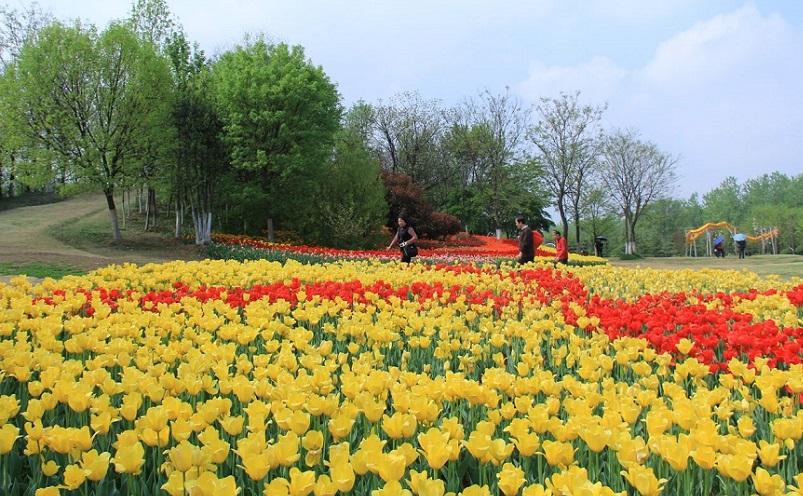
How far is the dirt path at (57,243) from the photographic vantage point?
19281 millimetres

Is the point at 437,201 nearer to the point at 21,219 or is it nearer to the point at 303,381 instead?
the point at 21,219

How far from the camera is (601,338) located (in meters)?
4.99

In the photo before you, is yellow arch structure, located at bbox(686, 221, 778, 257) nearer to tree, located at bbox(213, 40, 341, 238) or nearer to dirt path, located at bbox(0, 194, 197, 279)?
tree, located at bbox(213, 40, 341, 238)

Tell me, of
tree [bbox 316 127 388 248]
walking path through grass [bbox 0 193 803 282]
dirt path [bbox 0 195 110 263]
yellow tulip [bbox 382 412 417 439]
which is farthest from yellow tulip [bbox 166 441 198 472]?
tree [bbox 316 127 388 248]

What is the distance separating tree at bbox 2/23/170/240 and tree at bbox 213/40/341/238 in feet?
10.6

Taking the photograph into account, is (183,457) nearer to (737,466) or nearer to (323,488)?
(323,488)

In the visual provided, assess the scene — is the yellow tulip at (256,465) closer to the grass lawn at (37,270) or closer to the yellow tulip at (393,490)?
the yellow tulip at (393,490)

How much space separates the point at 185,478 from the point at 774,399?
272 centimetres

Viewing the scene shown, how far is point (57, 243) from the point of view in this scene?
88.7 feet

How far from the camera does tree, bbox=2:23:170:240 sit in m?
25.3

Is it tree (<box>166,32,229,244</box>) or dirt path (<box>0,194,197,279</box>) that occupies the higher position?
tree (<box>166,32,229,244</box>)

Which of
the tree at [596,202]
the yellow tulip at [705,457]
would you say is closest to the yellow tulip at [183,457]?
the yellow tulip at [705,457]

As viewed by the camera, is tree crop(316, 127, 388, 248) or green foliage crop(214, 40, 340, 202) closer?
green foliage crop(214, 40, 340, 202)

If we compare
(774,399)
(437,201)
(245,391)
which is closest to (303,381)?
(245,391)
